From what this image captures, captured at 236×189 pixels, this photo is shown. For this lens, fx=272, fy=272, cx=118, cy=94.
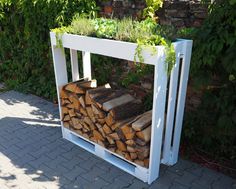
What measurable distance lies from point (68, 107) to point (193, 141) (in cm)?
167

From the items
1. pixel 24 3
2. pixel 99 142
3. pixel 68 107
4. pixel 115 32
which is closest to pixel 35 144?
pixel 68 107

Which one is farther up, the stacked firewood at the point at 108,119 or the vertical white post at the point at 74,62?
the vertical white post at the point at 74,62

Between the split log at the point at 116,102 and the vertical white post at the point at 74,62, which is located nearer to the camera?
the split log at the point at 116,102

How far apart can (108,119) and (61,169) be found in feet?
2.63

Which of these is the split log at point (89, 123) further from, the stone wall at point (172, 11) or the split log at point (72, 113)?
the stone wall at point (172, 11)

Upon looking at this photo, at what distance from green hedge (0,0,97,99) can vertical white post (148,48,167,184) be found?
2102 mm

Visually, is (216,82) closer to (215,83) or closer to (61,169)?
(215,83)

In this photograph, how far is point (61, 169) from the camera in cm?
312

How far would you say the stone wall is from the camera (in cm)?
310

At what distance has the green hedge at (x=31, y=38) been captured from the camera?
13.9 ft

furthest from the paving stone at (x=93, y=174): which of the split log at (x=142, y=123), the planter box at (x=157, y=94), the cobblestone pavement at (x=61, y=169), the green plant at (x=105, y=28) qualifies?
the green plant at (x=105, y=28)

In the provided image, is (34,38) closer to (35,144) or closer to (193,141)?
(35,144)

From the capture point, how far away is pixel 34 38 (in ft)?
16.4

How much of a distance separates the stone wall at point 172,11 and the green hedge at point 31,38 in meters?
0.44
